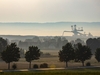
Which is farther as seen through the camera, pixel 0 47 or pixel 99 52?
pixel 0 47

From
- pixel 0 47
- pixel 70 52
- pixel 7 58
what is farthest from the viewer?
pixel 0 47

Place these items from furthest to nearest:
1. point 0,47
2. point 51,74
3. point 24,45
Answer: point 24,45, point 0,47, point 51,74

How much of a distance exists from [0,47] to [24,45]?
96494 mm

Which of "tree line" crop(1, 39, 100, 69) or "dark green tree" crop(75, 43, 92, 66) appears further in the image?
"dark green tree" crop(75, 43, 92, 66)

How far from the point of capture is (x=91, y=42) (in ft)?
395

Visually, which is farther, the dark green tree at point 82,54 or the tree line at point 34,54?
the dark green tree at point 82,54

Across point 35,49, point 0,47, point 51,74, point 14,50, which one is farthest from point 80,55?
point 0,47

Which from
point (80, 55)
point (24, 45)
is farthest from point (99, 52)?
point (24, 45)

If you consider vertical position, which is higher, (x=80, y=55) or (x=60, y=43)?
(x=60, y=43)

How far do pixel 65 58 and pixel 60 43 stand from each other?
132781mm

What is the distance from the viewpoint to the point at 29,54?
180 feet

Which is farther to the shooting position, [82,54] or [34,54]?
[82,54]

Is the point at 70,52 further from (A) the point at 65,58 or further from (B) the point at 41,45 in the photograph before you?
(B) the point at 41,45

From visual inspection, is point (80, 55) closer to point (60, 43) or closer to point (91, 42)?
point (91, 42)
